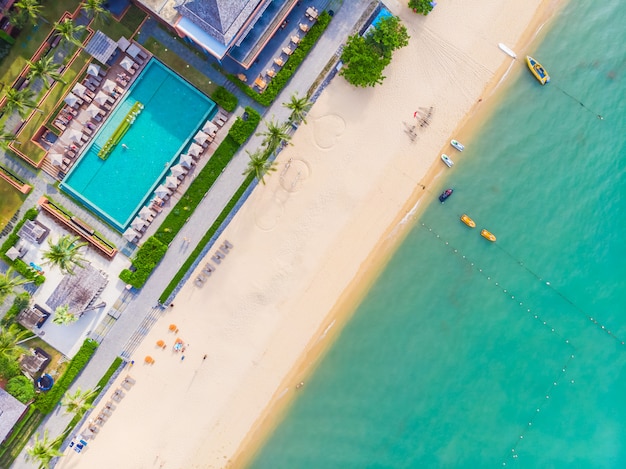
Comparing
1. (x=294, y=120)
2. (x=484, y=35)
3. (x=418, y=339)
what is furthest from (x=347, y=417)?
(x=484, y=35)

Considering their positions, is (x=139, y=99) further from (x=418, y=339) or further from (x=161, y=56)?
(x=418, y=339)

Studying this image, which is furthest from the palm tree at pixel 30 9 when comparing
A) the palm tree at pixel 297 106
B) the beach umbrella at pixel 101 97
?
the palm tree at pixel 297 106

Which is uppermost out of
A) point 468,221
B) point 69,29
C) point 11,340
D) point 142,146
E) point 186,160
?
point 468,221

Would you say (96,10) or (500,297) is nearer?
(96,10)

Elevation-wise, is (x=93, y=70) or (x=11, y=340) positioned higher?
(x=93, y=70)

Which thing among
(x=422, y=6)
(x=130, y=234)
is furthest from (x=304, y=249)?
(x=422, y=6)

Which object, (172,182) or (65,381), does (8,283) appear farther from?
(172,182)
